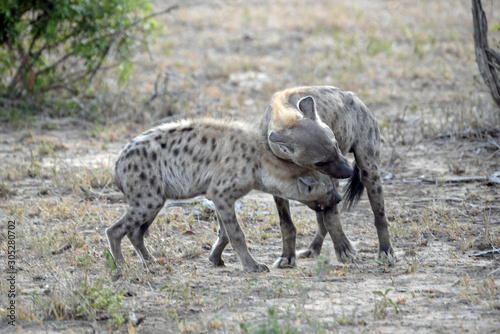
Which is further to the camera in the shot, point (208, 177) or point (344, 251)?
point (344, 251)

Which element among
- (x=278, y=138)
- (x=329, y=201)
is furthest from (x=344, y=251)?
(x=278, y=138)

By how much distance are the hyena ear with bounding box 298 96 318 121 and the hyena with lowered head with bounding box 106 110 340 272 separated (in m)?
0.43

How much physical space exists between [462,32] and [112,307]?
12106 millimetres

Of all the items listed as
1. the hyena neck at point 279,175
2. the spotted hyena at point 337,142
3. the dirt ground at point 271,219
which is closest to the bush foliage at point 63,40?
the dirt ground at point 271,219

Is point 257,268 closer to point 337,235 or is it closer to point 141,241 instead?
point 337,235

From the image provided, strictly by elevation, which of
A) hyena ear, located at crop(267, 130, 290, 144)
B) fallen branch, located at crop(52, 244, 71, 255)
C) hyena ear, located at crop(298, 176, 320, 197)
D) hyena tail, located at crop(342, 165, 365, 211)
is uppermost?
hyena ear, located at crop(267, 130, 290, 144)

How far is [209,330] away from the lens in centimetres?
410

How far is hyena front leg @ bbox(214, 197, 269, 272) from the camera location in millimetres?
5246

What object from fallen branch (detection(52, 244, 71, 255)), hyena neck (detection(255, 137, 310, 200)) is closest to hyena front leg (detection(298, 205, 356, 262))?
hyena neck (detection(255, 137, 310, 200))

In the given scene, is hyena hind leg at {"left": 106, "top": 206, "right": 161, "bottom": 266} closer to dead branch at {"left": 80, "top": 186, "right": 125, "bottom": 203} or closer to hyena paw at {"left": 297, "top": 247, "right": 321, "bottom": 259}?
hyena paw at {"left": 297, "top": 247, "right": 321, "bottom": 259}

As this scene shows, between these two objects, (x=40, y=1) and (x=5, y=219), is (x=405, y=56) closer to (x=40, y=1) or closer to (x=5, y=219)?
(x=40, y=1)

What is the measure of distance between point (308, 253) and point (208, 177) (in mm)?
1193

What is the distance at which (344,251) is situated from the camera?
5535 mm

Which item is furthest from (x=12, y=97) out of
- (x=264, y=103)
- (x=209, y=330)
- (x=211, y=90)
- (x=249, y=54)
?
(x=209, y=330)
